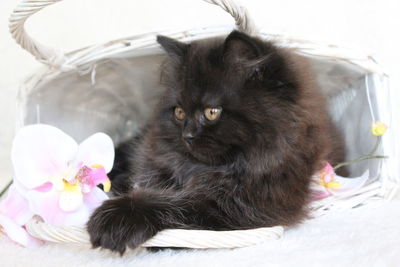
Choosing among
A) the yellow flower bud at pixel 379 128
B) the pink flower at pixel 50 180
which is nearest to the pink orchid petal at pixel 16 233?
the pink flower at pixel 50 180

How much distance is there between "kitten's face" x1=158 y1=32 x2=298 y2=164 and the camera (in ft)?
4.14

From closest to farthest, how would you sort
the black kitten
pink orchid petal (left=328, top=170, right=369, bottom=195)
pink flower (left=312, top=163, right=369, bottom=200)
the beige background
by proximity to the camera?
the black kitten, pink flower (left=312, top=163, right=369, bottom=200), pink orchid petal (left=328, top=170, right=369, bottom=195), the beige background

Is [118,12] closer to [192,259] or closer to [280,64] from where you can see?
[280,64]

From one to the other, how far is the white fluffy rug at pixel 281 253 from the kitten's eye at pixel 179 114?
0.42m

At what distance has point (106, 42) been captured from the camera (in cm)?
157

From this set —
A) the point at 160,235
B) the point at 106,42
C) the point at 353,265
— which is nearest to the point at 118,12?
the point at 106,42

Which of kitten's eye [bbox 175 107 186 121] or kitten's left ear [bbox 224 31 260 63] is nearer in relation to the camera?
kitten's left ear [bbox 224 31 260 63]

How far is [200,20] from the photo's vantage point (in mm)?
2338

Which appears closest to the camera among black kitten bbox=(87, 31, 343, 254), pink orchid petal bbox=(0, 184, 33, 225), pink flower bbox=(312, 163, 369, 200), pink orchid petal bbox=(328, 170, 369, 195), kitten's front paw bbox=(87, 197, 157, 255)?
kitten's front paw bbox=(87, 197, 157, 255)

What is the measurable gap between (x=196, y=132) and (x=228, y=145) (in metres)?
0.10

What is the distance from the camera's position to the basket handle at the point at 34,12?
1316mm

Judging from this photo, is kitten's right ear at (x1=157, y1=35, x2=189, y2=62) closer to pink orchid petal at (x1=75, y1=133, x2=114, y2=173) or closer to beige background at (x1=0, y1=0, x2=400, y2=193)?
pink orchid petal at (x1=75, y1=133, x2=114, y2=173)

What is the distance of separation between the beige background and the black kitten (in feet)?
3.21

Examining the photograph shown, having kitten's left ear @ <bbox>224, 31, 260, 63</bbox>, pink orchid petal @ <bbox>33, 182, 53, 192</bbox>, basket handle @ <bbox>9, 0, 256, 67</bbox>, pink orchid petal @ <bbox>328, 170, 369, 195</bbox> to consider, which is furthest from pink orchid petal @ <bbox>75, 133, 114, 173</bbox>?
pink orchid petal @ <bbox>328, 170, 369, 195</bbox>
